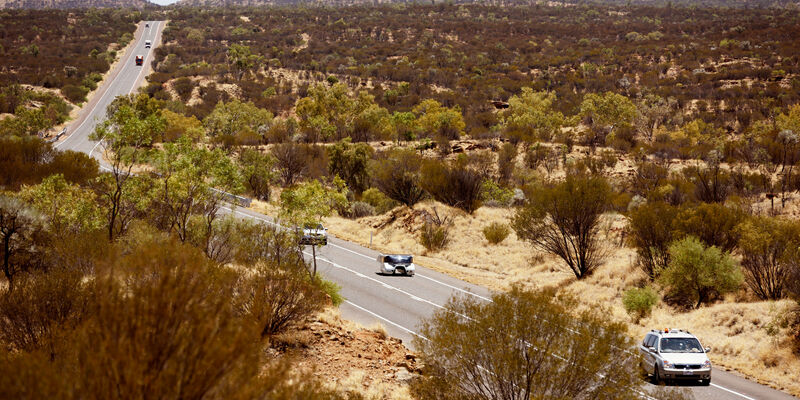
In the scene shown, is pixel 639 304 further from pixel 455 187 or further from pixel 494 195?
pixel 494 195

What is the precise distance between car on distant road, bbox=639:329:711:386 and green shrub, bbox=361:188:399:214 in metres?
29.3

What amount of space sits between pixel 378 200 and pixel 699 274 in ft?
87.5

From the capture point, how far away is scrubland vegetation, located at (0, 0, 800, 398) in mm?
11195

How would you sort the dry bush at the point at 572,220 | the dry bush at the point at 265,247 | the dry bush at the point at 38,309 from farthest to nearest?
1. the dry bush at the point at 572,220
2. the dry bush at the point at 265,247
3. the dry bush at the point at 38,309

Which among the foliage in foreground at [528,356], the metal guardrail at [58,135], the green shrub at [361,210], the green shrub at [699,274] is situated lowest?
the green shrub at [361,210]

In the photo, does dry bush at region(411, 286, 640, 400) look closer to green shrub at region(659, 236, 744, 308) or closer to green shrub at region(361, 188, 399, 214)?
green shrub at region(659, 236, 744, 308)

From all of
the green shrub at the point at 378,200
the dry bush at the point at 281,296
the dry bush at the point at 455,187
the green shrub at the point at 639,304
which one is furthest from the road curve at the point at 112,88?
the green shrub at the point at 639,304

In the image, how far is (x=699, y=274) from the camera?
2188 centimetres

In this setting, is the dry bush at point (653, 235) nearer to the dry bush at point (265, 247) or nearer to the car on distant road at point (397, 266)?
the car on distant road at point (397, 266)

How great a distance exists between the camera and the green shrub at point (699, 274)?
71.7 ft

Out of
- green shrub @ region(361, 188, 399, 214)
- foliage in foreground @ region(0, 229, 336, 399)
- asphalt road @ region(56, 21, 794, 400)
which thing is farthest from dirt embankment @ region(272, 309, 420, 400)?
green shrub @ region(361, 188, 399, 214)

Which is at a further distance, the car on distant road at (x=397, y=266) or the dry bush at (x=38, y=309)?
the car on distant road at (x=397, y=266)

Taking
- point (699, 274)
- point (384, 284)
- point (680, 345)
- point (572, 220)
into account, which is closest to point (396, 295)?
point (384, 284)

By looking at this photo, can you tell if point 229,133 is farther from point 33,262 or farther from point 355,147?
point 33,262
